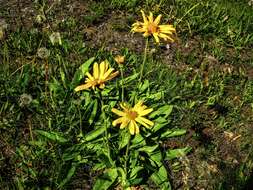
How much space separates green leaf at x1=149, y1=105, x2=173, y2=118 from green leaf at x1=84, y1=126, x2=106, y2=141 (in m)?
0.46

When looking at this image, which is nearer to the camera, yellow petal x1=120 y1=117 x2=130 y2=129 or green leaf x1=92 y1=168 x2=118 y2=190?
yellow petal x1=120 y1=117 x2=130 y2=129

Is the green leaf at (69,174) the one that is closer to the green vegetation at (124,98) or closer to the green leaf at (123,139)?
the green vegetation at (124,98)

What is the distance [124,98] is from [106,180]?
0.78 meters

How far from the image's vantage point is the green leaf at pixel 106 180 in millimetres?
3432

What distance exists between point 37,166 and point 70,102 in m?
0.62

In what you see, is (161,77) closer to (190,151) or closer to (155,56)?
(155,56)

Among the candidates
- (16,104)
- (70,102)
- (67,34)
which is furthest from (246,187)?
(67,34)

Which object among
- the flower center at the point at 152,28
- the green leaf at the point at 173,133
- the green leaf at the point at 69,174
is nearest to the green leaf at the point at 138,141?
the green leaf at the point at 173,133

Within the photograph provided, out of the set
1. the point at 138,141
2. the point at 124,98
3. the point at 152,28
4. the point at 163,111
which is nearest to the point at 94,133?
the point at 138,141

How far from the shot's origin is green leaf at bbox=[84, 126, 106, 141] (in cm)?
355

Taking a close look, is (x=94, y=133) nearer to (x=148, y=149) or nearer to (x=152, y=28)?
(x=148, y=149)

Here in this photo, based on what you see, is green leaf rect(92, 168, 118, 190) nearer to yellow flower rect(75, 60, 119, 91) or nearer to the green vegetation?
the green vegetation

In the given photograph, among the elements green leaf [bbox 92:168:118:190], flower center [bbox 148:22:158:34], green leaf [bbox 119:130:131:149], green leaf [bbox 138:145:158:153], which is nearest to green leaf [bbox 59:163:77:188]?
green leaf [bbox 92:168:118:190]

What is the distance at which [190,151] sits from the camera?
159 inches
